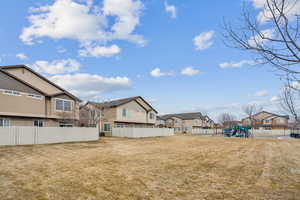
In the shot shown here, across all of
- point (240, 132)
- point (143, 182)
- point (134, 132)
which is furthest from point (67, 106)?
point (240, 132)

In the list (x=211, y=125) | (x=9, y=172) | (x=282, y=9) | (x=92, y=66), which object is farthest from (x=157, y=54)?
(x=211, y=125)

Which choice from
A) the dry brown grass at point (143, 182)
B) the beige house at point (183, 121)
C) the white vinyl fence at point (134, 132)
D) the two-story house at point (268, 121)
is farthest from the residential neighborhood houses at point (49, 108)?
the two-story house at point (268, 121)

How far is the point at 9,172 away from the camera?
7.40 metres

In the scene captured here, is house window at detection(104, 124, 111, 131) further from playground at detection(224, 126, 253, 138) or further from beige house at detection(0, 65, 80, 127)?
playground at detection(224, 126, 253, 138)

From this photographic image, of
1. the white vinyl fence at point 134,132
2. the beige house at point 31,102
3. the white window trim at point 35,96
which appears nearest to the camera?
the beige house at point 31,102

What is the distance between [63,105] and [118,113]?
1017 cm

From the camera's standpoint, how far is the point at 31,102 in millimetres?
21000

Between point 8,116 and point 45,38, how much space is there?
8842 millimetres

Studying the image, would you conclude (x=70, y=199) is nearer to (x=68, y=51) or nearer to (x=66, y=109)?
(x=68, y=51)

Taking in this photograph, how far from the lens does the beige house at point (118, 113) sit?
2966 cm

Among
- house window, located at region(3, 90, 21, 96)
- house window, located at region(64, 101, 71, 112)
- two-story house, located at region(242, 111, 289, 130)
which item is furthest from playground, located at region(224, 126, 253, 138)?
house window, located at region(3, 90, 21, 96)

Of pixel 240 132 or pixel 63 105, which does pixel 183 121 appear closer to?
pixel 240 132

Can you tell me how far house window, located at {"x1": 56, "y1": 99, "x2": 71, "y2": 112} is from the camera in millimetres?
23755

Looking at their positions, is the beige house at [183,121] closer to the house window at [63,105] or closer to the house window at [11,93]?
the house window at [63,105]
